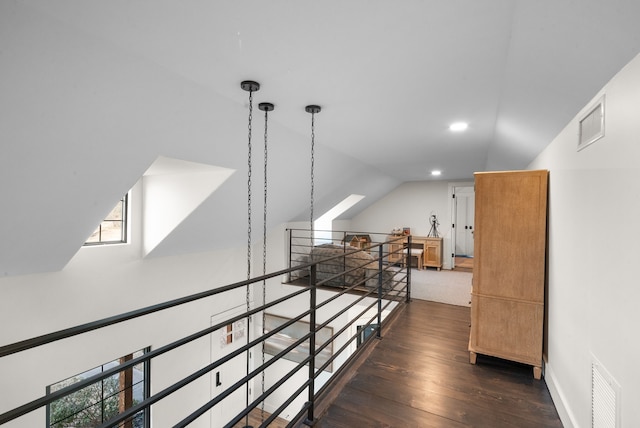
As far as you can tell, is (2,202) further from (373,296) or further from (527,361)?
(373,296)

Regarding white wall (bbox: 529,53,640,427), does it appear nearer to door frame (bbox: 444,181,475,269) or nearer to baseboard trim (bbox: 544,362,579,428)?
baseboard trim (bbox: 544,362,579,428)

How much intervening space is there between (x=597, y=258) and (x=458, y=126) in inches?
74.8

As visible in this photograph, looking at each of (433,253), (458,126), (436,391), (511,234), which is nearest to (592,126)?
(511,234)

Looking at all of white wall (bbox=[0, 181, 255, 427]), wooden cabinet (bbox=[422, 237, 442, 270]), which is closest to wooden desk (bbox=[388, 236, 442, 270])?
wooden cabinet (bbox=[422, 237, 442, 270])

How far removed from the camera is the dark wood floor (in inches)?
75.2

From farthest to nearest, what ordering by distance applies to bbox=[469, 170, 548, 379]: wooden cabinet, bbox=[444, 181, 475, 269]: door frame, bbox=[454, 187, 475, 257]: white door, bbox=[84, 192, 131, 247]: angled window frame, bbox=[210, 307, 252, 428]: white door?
1. bbox=[454, 187, 475, 257]: white door
2. bbox=[444, 181, 475, 269]: door frame
3. bbox=[210, 307, 252, 428]: white door
4. bbox=[84, 192, 131, 247]: angled window frame
5. bbox=[469, 170, 548, 379]: wooden cabinet

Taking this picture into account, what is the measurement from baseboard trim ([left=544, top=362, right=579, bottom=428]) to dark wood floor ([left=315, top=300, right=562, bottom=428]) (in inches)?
1.7

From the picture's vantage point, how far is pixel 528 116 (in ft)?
7.43

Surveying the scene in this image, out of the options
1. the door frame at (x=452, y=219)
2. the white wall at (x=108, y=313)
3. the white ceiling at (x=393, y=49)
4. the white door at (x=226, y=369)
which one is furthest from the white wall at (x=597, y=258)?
the door frame at (x=452, y=219)

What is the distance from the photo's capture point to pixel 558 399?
204cm

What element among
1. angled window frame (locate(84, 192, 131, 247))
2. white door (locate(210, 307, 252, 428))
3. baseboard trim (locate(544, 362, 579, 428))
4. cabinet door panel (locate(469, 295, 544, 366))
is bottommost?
white door (locate(210, 307, 252, 428))

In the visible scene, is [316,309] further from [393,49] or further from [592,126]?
[592,126]

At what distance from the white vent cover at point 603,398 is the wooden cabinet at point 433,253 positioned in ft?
18.0

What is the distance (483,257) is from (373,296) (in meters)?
2.59
